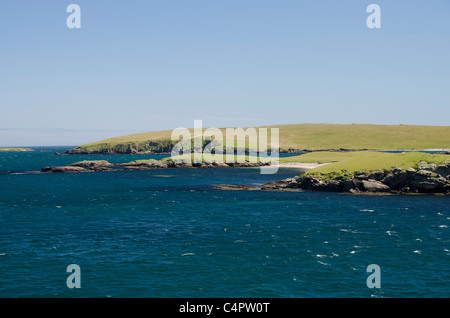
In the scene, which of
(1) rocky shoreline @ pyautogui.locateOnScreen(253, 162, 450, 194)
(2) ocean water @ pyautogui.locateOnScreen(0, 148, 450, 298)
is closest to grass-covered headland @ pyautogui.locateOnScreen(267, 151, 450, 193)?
(1) rocky shoreline @ pyautogui.locateOnScreen(253, 162, 450, 194)

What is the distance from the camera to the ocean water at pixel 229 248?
30.1 metres

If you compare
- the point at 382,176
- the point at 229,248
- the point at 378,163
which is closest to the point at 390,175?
the point at 382,176

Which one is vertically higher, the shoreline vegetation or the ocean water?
the shoreline vegetation

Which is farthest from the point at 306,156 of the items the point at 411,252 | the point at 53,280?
the point at 53,280

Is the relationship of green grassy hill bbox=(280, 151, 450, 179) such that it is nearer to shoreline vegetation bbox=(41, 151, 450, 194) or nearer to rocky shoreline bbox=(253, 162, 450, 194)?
shoreline vegetation bbox=(41, 151, 450, 194)

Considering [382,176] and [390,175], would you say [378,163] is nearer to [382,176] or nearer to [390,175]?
[382,176]

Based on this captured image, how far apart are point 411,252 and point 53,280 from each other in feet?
104

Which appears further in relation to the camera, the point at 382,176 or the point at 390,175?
the point at 382,176

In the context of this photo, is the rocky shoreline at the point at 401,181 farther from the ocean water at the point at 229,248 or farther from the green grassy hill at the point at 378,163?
the ocean water at the point at 229,248

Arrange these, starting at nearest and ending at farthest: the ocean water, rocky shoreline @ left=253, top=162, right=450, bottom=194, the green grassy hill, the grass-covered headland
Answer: the ocean water → rocky shoreline @ left=253, top=162, right=450, bottom=194 → the grass-covered headland → the green grassy hill

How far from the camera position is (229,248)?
40562 millimetres

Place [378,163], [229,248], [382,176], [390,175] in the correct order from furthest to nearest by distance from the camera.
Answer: [378,163] < [382,176] < [390,175] < [229,248]

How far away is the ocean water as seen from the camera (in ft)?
98.6

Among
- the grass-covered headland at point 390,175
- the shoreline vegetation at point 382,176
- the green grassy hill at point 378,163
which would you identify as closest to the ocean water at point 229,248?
the grass-covered headland at point 390,175
